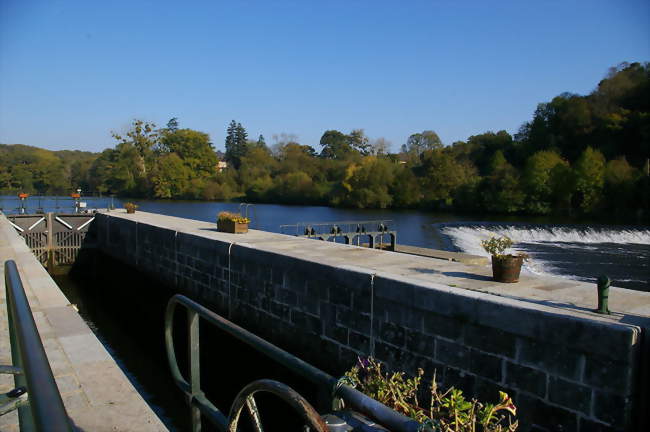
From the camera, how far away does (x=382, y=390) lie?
3236 mm

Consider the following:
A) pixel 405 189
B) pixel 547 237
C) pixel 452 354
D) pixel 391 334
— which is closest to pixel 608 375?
pixel 452 354

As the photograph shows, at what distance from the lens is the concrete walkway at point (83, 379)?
119 inches

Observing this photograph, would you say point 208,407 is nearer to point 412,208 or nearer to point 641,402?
point 641,402

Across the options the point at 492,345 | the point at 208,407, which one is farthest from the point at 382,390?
the point at 492,345

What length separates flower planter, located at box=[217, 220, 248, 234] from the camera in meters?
14.3

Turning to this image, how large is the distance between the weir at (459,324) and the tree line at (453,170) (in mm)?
41864

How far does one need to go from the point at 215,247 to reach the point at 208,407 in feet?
30.4

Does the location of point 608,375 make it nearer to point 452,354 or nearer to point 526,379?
point 526,379

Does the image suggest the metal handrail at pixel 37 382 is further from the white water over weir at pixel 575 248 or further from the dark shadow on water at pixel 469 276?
the white water over weir at pixel 575 248

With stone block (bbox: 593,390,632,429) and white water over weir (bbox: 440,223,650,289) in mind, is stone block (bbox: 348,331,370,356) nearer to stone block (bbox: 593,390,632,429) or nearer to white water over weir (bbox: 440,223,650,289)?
stone block (bbox: 593,390,632,429)

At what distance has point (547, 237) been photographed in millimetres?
30234

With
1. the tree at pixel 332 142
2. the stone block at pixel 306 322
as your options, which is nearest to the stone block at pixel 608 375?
the stone block at pixel 306 322

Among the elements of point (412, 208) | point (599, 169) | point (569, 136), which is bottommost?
point (412, 208)

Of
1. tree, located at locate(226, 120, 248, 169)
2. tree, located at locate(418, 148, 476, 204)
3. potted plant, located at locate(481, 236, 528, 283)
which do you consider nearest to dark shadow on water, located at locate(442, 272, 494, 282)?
potted plant, located at locate(481, 236, 528, 283)
